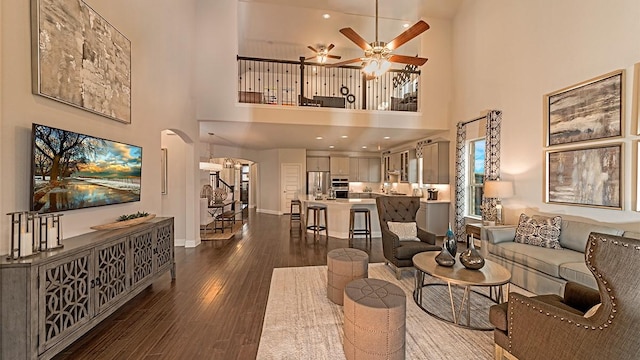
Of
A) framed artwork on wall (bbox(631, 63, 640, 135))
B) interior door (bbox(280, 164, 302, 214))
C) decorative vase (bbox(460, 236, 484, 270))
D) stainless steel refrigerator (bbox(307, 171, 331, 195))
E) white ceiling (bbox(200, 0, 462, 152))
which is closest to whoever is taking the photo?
decorative vase (bbox(460, 236, 484, 270))

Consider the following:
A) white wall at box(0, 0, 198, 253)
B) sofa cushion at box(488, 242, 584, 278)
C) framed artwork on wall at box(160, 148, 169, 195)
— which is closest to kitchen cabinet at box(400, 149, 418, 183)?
sofa cushion at box(488, 242, 584, 278)

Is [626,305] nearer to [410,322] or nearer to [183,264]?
[410,322]

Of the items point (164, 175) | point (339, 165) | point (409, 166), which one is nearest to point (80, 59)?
point (164, 175)

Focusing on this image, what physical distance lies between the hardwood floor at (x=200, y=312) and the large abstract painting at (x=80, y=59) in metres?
2.18

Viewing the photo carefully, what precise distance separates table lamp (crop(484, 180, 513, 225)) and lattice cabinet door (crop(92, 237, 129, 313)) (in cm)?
542

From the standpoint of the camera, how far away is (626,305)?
130cm

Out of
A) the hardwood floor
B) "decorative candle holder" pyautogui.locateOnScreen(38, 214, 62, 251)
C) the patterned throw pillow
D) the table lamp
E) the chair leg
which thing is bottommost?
the hardwood floor

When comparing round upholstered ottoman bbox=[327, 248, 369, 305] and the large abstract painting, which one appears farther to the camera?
round upholstered ottoman bbox=[327, 248, 369, 305]

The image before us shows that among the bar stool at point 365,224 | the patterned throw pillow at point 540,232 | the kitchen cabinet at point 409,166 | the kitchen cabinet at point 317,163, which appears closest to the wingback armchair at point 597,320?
the patterned throw pillow at point 540,232

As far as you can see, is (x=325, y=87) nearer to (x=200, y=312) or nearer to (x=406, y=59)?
(x=406, y=59)

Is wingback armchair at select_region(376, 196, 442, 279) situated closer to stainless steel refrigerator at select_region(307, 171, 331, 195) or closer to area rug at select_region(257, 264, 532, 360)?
area rug at select_region(257, 264, 532, 360)

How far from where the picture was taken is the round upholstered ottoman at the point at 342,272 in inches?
115

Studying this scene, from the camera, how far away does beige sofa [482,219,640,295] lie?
288cm

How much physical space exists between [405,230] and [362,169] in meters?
6.82
